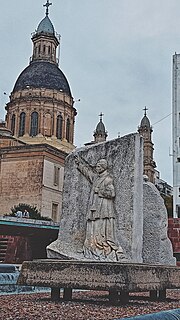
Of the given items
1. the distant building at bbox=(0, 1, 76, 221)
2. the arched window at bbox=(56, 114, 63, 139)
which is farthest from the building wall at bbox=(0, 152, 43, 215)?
the arched window at bbox=(56, 114, 63, 139)

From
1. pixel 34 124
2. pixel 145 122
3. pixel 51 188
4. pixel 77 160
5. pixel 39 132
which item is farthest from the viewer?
pixel 145 122

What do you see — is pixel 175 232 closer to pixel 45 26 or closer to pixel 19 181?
pixel 19 181

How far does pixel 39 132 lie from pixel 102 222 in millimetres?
49087

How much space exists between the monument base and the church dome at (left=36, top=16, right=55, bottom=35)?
6312cm

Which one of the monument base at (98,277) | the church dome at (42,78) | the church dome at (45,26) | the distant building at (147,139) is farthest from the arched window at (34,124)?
the monument base at (98,277)

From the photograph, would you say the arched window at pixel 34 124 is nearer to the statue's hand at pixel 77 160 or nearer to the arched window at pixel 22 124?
the arched window at pixel 22 124

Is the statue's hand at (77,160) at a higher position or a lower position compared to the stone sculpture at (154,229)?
higher

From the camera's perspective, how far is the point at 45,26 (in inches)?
2685

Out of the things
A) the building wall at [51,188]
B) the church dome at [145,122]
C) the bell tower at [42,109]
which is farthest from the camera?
the church dome at [145,122]

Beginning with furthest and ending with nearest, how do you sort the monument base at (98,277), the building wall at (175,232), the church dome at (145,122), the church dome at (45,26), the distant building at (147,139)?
the church dome at (145,122), the distant building at (147,139), the church dome at (45,26), the building wall at (175,232), the monument base at (98,277)

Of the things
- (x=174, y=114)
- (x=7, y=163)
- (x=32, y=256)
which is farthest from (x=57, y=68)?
(x=32, y=256)

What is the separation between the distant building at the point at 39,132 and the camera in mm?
46625

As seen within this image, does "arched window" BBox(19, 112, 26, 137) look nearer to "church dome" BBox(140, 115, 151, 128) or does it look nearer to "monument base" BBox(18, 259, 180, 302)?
"church dome" BBox(140, 115, 151, 128)

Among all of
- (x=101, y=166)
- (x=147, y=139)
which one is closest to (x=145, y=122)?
(x=147, y=139)
